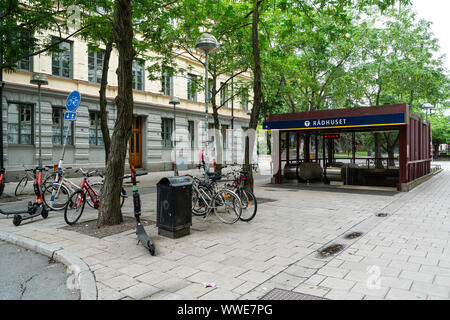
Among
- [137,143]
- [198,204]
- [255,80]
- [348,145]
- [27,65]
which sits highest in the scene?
[27,65]

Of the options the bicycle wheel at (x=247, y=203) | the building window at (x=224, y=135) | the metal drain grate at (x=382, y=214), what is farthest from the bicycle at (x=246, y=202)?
the building window at (x=224, y=135)

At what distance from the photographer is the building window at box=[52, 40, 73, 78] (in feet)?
59.3

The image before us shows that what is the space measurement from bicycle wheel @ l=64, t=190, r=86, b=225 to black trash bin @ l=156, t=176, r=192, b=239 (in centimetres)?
210

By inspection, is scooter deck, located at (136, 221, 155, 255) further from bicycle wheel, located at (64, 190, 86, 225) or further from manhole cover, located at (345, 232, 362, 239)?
manhole cover, located at (345, 232, 362, 239)

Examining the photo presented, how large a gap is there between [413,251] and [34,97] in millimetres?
17676

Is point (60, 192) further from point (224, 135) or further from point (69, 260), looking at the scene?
point (224, 135)

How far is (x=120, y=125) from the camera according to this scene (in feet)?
22.7

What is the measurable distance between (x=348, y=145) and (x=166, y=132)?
45.0 ft

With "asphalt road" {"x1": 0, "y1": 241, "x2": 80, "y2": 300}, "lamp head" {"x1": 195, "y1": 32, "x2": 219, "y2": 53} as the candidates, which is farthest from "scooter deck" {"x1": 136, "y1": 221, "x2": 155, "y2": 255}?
"lamp head" {"x1": 195, "y1": 32, "x2": 219, "y2": 53}

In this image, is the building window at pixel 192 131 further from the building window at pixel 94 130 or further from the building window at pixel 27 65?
the building window at pixel 27 65

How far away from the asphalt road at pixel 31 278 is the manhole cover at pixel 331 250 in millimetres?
3410

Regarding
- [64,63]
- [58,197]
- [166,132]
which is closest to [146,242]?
[58,197]

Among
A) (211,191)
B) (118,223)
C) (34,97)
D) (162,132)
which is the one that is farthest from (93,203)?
(162,132)

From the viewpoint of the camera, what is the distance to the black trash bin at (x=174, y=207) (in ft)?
19.1
